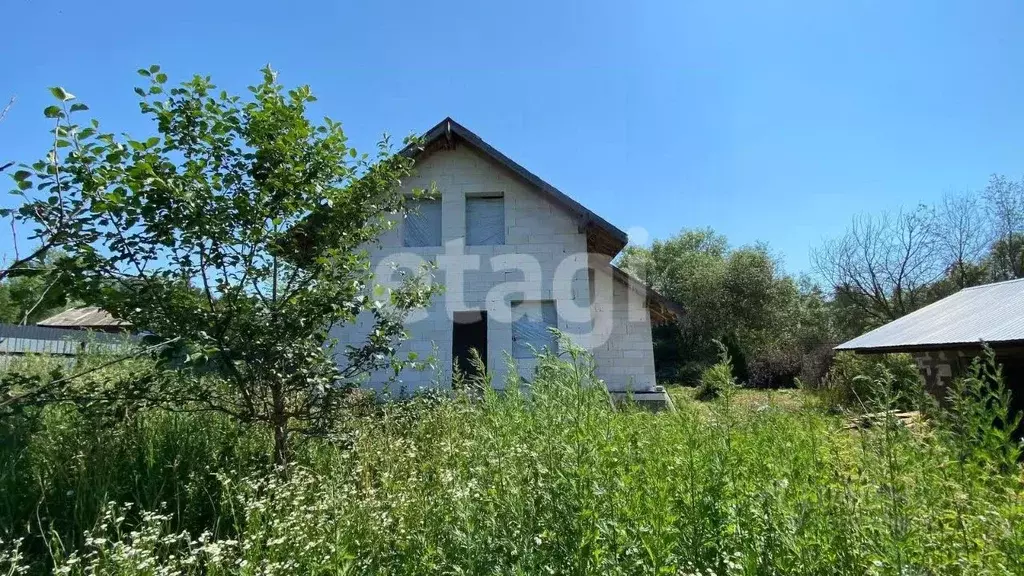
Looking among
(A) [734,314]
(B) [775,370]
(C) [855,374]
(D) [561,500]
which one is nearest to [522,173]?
(D) [561,500]

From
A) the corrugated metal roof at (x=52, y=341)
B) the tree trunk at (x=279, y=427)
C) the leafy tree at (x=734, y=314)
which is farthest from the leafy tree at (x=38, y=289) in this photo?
the leafy tree at (x=734, y=314)

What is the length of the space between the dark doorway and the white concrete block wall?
0.97 ft

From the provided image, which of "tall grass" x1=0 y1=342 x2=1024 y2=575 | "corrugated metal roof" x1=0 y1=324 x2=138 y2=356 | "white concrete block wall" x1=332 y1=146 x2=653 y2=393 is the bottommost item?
"tall grass" x1=0 y1=342 x2=1024 y2=575

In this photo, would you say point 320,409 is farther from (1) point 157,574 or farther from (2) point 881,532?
(2) point 881,532

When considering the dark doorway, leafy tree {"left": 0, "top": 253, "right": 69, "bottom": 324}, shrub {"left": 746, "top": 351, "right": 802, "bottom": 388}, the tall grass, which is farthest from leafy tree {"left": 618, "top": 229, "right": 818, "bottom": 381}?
leafy tree {"left": 0, "top": 253, "right": 69, "bottom": 324}

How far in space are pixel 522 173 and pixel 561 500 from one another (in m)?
8.31

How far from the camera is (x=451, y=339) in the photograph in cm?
975

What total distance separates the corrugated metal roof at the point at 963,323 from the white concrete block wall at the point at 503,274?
4412mm

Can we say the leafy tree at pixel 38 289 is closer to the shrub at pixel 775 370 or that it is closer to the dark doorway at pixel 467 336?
the dark doorway at pixel 467 336

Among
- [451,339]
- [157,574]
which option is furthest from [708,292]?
[157,574]

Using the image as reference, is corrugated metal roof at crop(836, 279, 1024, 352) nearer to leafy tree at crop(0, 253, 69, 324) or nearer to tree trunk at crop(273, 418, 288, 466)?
tree trunk at crop(273, 418, 288, 466)

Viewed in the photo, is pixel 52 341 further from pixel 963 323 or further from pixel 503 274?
pixel 963 323

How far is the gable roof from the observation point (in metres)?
9.61

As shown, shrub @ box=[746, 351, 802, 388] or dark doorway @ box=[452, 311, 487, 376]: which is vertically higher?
dark doorway @ box=[452, 311, 487, 376]
